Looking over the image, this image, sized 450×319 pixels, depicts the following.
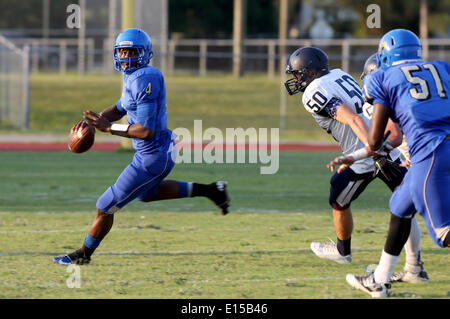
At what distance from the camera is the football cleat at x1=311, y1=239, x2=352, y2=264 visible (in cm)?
631

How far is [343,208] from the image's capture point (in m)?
6.21

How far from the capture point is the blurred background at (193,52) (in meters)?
19.8

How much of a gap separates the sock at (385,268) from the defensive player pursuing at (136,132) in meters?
1.89

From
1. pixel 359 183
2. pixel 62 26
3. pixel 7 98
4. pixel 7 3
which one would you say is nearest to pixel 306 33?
pixel 62 26

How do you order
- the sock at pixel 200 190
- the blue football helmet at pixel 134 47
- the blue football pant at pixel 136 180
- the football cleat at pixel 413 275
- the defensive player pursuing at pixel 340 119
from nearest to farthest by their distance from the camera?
1. the football cleat at pixel 413 275
2. the defensive player pursuing at pixel 340 119
3. the blue football pant at pixel 136 180
4. the blue football helmet at pixel 134 47
5. the sock at pixel 200 190

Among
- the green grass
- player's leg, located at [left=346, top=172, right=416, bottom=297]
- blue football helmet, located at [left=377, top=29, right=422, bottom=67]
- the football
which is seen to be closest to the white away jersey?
blue football helmet, located at [left=377, top=29, right=422, bottom=67]

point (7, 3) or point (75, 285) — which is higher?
point (7, 3)

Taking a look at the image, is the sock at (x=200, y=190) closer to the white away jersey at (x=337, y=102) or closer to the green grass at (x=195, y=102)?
the white away jersey at (x=337, y=102)

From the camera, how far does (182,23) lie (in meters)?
39.5

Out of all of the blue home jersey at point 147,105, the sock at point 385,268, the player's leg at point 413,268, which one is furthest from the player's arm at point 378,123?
the blue home jersey at point 147,105

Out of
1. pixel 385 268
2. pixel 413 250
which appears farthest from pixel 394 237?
pixel 413 250

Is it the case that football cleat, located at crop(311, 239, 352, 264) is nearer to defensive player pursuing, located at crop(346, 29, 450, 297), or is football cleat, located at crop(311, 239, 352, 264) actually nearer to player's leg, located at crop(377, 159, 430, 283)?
player's leg, located at crop(377, 159, 430, 283)
